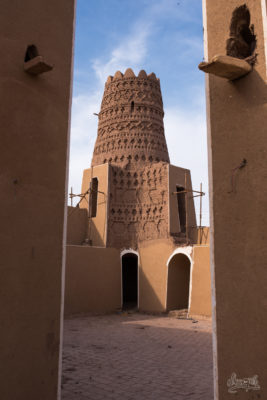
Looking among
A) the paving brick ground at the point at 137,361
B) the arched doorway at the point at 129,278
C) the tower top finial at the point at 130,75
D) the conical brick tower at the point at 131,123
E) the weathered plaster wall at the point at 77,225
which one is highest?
the tower top finial at the point at 130,75

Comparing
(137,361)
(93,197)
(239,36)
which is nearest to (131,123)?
(93,197)

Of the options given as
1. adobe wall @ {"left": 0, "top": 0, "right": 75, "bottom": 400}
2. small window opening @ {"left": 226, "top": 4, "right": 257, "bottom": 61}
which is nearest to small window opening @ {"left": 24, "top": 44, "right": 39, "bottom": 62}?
adobe wall @ {"left": 0, "top": 0, "right": 75, "bottom": 400}

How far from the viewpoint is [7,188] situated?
4.27 m

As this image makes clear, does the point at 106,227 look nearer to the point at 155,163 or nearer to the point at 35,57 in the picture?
the point at 155,163

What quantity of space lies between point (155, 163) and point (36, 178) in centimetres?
1427

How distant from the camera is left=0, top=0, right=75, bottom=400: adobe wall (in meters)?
4.20

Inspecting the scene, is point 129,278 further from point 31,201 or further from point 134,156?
point 31,201

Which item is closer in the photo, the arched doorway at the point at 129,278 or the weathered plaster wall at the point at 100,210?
the weathered plaster wall at the point at 100,210

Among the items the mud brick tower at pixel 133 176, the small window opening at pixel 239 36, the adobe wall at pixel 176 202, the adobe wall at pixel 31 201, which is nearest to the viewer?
the adobe wall at pixel 31 201

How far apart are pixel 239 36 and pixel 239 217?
2.21 meters

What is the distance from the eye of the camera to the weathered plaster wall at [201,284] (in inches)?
531

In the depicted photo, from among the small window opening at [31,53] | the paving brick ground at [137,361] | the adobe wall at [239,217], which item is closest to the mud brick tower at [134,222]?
the paving brick ground at [137,361]

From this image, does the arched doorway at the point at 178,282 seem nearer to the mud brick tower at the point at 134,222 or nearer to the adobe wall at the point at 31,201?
the mud brick tower at the point at 134,222

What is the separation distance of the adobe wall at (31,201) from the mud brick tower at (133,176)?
11795 millimetres
